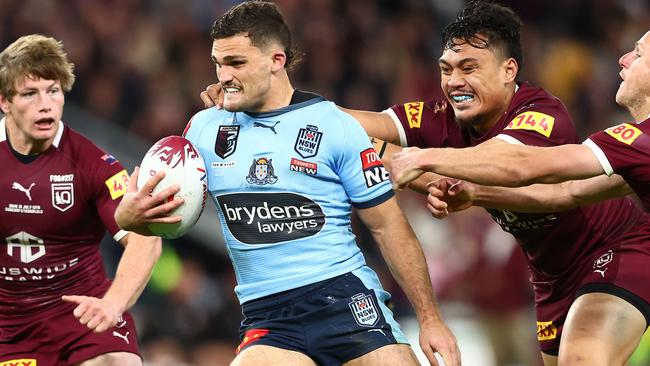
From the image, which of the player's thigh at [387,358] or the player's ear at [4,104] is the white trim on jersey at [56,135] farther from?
the player's thigh at [387,358]

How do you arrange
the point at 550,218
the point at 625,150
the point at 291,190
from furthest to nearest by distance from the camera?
1. the point at 550,218
2. the point at 291,190
3. the point at 625,150

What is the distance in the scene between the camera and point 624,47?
49.2ft

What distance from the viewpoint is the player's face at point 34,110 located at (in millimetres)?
6387

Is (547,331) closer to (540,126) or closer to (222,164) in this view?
(540,126)

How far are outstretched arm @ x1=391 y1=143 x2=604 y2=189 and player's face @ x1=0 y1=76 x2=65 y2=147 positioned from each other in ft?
7.02

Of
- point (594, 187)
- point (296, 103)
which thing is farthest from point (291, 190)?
point (594, 187)

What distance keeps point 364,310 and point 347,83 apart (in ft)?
25.8

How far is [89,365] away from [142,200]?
4.21 feet

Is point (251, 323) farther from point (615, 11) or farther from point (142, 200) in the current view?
point (615, 11)

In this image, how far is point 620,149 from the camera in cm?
554

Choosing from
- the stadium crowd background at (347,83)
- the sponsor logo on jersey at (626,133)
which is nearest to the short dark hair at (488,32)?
the sponsor logo on jersey at (626,133)

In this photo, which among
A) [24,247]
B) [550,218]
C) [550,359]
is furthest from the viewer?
[550,359]

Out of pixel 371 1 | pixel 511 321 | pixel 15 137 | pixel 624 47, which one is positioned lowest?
pixel 511 321

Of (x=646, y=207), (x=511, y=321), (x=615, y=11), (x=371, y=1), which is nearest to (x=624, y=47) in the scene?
(x=615, y=11)
